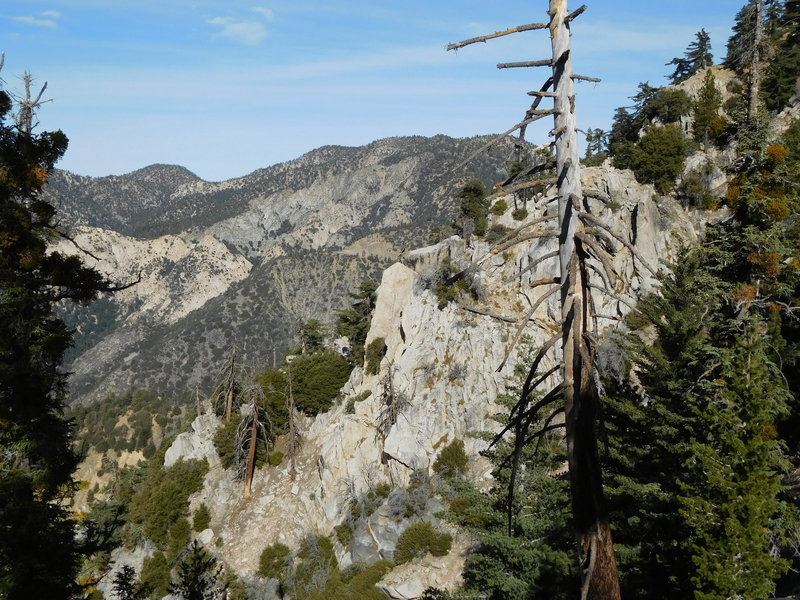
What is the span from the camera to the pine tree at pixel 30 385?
1048cm

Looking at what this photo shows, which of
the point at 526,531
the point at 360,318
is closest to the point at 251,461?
the point at 360,318

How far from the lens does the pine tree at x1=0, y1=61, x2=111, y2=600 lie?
1048cm

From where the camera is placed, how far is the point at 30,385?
35.5ft

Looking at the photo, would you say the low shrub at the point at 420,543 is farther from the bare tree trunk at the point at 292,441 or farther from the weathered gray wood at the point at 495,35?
the weathered gray wood at the point at 495,35

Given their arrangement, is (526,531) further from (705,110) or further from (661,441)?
(705,110)

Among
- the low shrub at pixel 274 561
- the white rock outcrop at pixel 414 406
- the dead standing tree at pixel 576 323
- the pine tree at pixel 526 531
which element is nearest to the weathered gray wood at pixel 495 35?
the dead standing tree at pixel 576 323

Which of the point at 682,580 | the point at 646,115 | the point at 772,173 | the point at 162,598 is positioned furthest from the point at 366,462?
the point at 646,115

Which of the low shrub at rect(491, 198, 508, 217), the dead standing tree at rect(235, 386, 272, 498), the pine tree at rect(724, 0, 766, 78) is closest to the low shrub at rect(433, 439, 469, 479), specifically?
the dead standing tree at rect(235, 386, 272, 498)

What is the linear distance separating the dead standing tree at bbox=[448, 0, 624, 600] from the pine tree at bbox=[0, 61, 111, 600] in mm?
10341

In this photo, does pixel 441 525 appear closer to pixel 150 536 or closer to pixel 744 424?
pixel 744 424

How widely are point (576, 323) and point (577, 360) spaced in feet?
1.19

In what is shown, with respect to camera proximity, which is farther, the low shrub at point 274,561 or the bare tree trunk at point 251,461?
the bare tree trunk at point 251,461

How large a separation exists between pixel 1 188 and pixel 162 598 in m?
30.7

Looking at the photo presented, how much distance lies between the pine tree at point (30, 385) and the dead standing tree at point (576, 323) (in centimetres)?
1034
